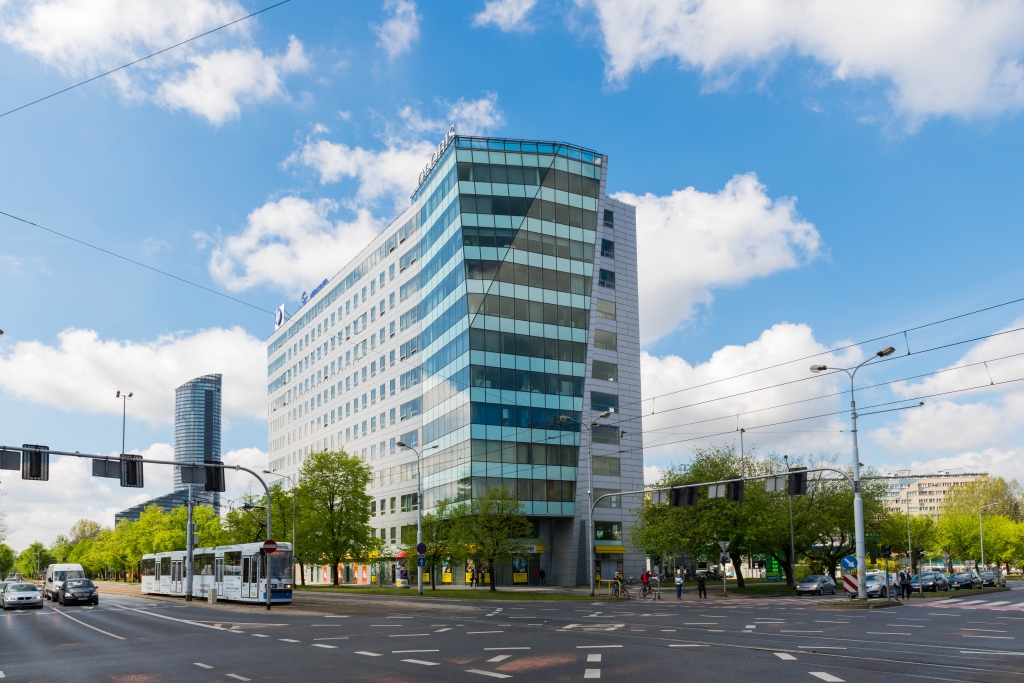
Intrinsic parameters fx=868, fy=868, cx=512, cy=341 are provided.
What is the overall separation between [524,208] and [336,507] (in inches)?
1188

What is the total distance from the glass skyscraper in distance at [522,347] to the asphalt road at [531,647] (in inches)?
1404

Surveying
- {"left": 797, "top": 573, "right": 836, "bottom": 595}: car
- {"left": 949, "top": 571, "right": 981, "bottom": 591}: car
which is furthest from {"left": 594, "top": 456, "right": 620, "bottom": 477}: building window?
{"left": 949, "top": 571, "right": 981, "bottom": 591}: car

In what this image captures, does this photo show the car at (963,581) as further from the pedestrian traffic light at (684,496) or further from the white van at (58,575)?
the white van at (58,575)

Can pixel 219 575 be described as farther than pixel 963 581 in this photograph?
No

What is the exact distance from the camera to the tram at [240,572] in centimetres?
4500

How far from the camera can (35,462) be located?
31.0m

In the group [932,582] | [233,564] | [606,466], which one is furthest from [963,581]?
[233,564]

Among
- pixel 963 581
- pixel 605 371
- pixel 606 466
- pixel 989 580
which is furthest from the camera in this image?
pixel 605 371

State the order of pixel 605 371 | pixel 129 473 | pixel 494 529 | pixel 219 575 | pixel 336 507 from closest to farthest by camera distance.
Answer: pixel 129 473
pixel 219 575
pixel 494 529
pixel 336 507
pixel 605 371

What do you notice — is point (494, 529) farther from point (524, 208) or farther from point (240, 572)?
point (524, 208)

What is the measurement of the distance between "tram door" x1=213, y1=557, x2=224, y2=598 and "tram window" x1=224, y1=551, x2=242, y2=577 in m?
0.62

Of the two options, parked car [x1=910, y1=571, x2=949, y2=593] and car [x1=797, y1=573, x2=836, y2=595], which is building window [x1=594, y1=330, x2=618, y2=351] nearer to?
car [x1=797, y1=573, x2=836, y2=595]

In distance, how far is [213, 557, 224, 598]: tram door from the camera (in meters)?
50.3

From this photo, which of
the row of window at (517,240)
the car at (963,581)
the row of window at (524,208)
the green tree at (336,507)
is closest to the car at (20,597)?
the green tree at (336,507)
